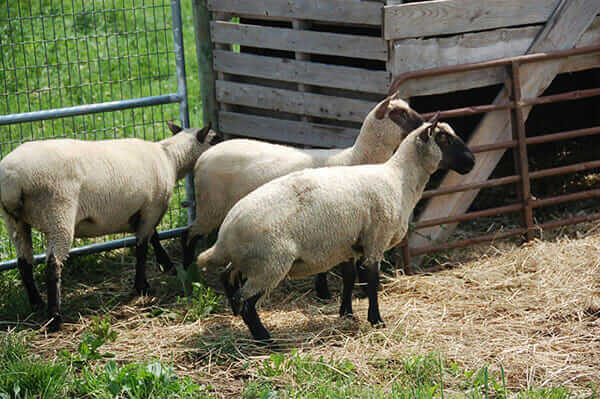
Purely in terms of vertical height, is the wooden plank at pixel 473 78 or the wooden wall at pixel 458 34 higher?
the wooden wall at pixel 458 34

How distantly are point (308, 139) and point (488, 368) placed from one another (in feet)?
9.92

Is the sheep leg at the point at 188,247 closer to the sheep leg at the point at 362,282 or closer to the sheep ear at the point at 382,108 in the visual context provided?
the sheep leg at the point at 362,282

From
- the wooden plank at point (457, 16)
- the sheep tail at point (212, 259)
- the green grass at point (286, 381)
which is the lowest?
the green grass at point (286, 381)

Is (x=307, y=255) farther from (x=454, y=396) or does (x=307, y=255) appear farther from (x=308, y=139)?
(x=308, y=139)

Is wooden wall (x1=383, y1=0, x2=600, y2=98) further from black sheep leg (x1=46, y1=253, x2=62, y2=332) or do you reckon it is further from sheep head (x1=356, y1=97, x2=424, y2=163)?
black sheep leg (x1=46, y1=253, x2=62, y2=332)

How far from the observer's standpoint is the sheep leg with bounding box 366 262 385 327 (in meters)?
5.83

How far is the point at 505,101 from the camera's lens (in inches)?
278

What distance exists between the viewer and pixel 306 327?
5.94m

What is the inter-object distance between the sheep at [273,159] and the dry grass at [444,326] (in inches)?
28.2

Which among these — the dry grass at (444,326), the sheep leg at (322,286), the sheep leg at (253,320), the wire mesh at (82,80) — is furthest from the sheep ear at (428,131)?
the wire mesh at (82,80)

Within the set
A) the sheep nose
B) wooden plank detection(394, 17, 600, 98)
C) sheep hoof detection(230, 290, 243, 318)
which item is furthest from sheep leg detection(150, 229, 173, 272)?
the sheep nose

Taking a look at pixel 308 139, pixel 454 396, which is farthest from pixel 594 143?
pixel 454 396

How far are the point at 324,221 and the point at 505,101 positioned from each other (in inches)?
98.1

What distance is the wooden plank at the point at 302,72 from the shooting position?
6691 millimetres
